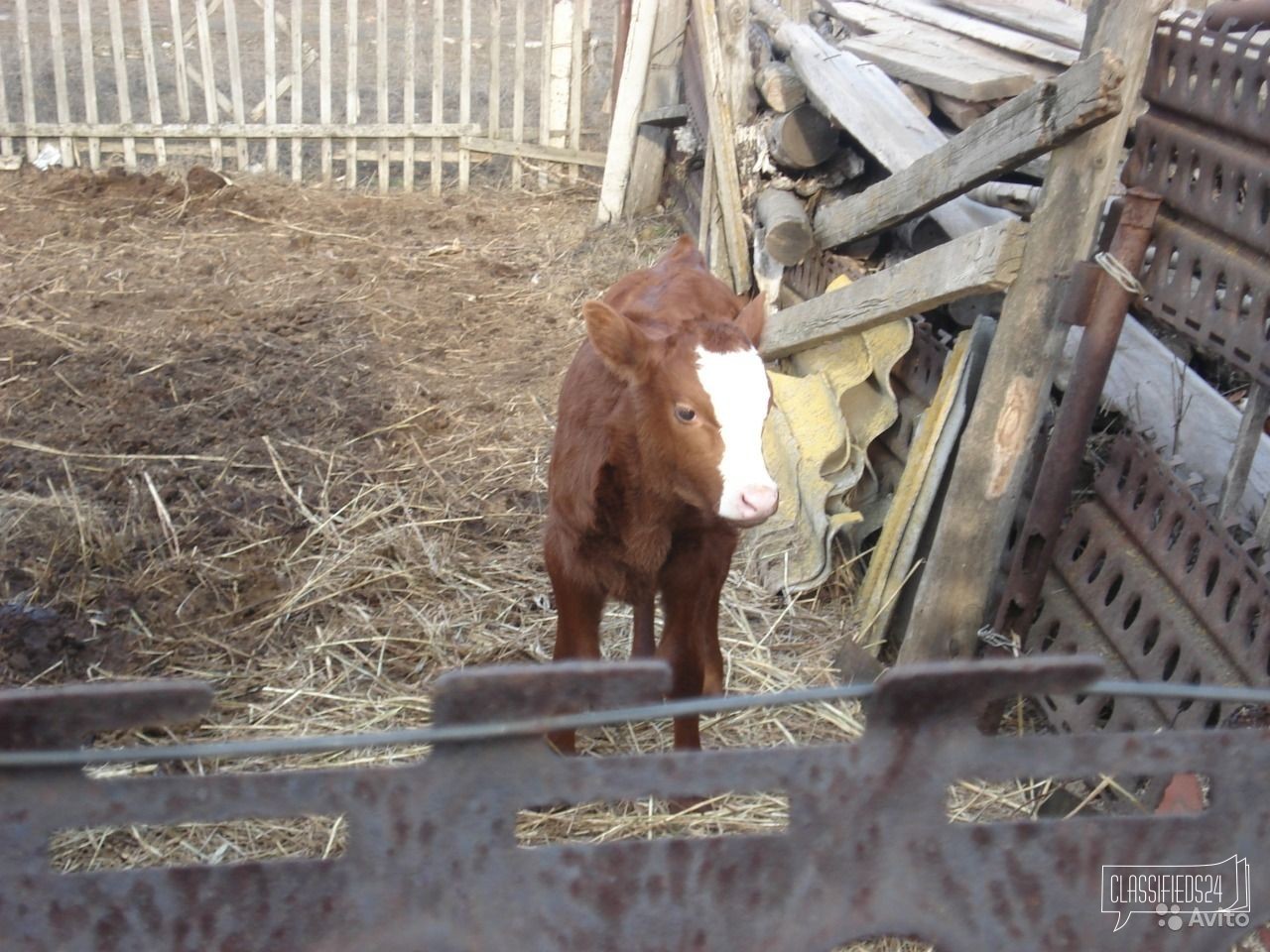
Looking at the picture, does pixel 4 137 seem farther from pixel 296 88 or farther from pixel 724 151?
pixel 724 151

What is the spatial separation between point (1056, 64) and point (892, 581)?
237 cm

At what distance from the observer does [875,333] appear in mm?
4906

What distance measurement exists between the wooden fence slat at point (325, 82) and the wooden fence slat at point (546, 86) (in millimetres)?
1674

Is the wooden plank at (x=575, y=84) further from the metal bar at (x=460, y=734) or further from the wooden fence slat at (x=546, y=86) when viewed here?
the metal bar at (x=460, y=734)

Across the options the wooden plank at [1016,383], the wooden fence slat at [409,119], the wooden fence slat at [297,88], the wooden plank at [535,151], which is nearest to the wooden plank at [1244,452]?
the wooden plank at [1016,383]

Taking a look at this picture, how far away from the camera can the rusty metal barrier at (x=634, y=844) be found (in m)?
1.26

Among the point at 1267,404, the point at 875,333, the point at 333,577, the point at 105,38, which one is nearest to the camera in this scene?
the point at 1267,404

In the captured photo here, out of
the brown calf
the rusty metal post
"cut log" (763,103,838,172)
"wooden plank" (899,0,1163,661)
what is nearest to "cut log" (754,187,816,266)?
"cut log" (763,103,838,172)

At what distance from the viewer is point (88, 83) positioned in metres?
9.65

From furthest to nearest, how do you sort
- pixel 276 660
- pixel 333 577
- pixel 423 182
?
pixel 423 182, pixel 333 577, pixel 276 660

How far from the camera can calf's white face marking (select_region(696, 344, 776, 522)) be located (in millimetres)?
2988

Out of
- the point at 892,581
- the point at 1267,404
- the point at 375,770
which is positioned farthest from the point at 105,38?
the point at 375,770

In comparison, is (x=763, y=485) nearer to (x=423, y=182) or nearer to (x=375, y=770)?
(x=375, y=770)

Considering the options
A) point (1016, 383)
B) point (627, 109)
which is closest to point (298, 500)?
point (1016, 383)
